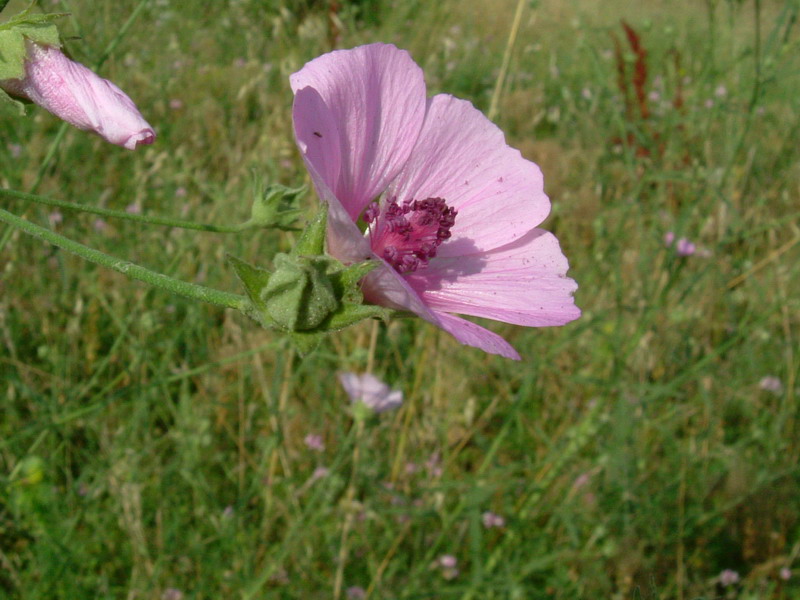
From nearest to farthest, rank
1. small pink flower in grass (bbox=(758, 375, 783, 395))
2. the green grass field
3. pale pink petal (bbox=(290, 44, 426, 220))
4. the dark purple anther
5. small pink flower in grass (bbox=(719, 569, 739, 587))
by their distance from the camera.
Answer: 1. pale pink petal (bbox=(290, 44, 426, 220))
2. the dark purple anther
3. the green grass field
4. small pink flower in grass (bbox=(719, 569, 739, 587))
5. small pink flower in grass (bbox=(758, 375, 783, 395))

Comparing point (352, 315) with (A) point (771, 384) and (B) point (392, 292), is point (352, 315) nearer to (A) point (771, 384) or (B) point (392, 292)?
(B) point (392, 292)

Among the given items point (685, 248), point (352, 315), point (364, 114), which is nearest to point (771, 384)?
point (685, 248)

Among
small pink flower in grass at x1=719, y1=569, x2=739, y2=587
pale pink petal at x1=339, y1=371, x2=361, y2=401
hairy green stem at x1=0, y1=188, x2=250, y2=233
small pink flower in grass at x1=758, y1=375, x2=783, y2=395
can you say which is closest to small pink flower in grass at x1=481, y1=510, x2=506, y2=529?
pale pink petal at x1=339, y1=371, x2=361, y2=401

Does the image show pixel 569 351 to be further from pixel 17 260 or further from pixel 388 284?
pixel 388 284

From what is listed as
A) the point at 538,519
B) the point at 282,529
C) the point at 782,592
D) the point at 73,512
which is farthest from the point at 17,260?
the point at 782,592

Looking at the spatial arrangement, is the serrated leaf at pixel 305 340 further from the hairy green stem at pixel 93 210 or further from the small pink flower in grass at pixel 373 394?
the small pink flower in grass at pixel 373 394

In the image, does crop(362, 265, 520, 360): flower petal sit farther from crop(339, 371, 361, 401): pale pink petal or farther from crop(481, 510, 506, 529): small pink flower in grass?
crop(481, 510, 506, 529): small pink flower in grass

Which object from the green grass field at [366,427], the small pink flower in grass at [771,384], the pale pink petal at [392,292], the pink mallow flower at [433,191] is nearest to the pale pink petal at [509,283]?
the pink mallow flower at [433,191]
